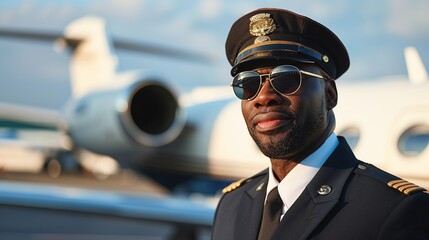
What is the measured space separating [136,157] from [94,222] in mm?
2833

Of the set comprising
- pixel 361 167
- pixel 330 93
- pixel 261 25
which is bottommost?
pixel 361 167

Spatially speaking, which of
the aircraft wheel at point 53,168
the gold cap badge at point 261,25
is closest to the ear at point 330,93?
the gold cap badge at point 261,25

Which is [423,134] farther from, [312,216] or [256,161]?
[312,216]

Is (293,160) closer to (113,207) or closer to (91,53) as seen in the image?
(113,207)

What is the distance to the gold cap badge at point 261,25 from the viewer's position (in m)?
1.78

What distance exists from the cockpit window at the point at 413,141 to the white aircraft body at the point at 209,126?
1cm

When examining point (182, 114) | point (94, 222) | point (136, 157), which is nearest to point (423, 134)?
point (182, 114)

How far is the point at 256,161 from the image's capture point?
10516mm

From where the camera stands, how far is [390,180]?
1603 millimetres

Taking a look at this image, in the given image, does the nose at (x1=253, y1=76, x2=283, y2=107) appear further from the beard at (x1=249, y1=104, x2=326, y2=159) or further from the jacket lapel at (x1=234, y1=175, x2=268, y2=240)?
the jacket lapel at (x1=234, y1=175, x2=268, y2=240)

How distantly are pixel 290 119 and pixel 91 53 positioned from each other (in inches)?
685

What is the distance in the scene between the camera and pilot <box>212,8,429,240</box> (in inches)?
59.9

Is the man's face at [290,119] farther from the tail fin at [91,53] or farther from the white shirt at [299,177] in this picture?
the tail fin at [91,53]

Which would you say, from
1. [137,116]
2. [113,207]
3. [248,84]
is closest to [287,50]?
Result: [248,84]
